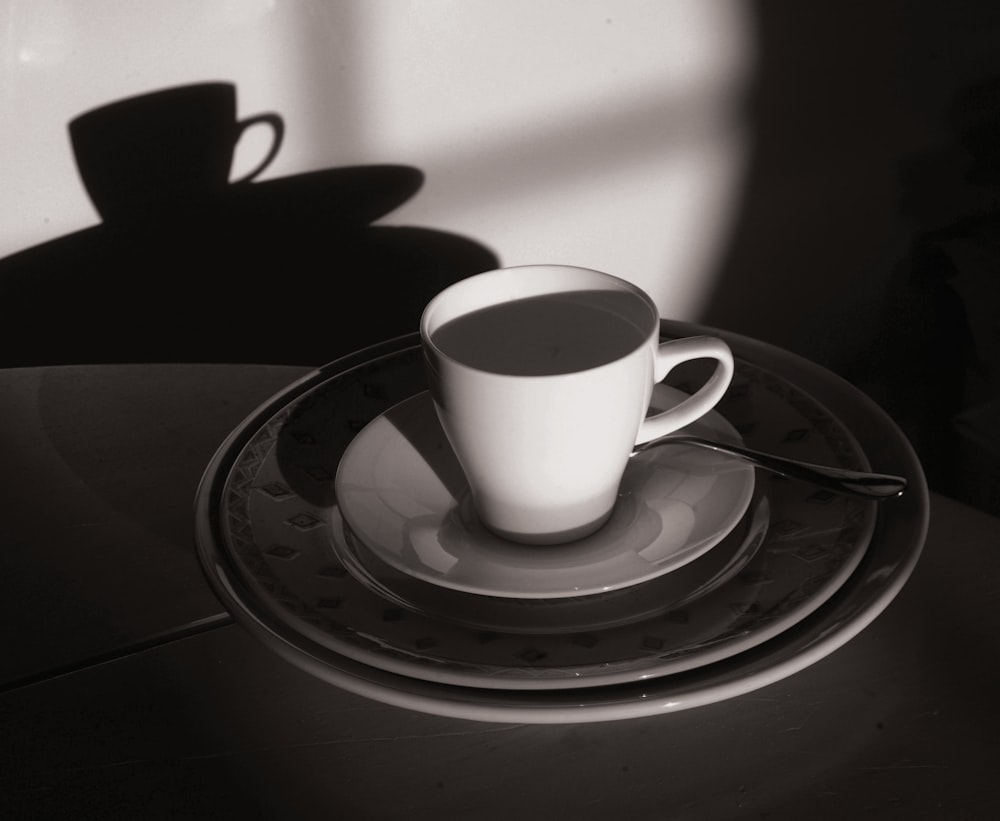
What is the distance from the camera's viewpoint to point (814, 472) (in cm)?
43

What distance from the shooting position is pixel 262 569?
40cm

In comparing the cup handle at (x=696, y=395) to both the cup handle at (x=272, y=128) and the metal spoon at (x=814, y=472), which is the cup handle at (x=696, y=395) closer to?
the metal spoon at (x=814, y=472)

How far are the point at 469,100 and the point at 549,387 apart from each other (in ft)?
2.19

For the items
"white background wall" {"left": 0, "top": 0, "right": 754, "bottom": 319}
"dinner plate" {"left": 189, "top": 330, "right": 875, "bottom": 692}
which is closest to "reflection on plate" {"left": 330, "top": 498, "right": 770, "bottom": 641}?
"dinner plate" {"left": 189, "top": 330, "right": 875, "bottom": 692}

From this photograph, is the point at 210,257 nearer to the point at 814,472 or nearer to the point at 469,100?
the point at 469,100

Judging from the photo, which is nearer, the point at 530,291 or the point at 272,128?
the point at 530,291

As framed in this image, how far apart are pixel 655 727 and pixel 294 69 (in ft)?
2.35

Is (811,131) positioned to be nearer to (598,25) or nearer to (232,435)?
(598,25)

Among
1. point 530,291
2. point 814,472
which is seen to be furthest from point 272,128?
point 814,472

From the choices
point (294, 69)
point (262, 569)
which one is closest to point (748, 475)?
point (262, 569)

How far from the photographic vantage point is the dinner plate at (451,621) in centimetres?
35

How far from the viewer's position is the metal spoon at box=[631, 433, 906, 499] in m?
0.41

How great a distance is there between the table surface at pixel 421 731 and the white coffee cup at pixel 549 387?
3.4 inches

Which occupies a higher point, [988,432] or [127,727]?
[127,727]
